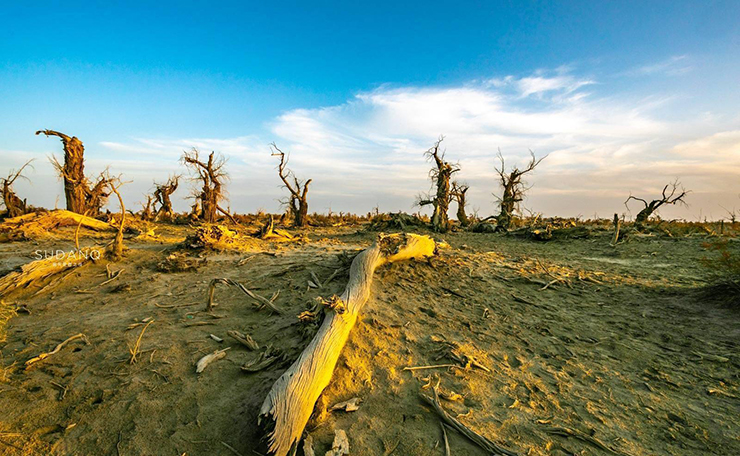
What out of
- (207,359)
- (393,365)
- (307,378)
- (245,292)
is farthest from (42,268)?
(393,365)

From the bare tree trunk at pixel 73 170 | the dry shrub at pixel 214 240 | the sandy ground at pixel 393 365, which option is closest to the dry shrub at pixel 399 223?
the dry shrub at pixel 214 240

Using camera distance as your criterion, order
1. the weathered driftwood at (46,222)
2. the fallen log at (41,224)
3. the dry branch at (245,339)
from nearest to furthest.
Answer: the dry branch at (245,339), the fallen log at (41,224), the weathered driftwood at (46,222)

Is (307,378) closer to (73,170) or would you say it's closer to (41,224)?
(41,224)

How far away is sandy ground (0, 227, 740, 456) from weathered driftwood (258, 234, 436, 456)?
0.48 feet

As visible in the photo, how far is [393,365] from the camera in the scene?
3.45 meters

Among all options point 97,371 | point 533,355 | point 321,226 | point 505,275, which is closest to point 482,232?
point 321,226

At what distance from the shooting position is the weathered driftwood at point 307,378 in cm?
247

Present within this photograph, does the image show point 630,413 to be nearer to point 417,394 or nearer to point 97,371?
point 417,394

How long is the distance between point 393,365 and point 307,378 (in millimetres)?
933

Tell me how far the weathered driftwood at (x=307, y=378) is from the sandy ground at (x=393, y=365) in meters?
0.15

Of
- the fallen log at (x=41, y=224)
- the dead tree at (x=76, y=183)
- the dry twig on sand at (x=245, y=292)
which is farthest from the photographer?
the dead tree at (x=76, y=183)

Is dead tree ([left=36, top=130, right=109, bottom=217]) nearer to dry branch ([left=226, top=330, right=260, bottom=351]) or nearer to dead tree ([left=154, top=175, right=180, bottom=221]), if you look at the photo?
dead tree ([left=154, top=175, right=180, bottom=221])

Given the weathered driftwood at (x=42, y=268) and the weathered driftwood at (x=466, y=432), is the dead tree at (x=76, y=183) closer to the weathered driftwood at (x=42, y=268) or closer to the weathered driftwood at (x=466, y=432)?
the weathered driftwood at (x=42, y=268)

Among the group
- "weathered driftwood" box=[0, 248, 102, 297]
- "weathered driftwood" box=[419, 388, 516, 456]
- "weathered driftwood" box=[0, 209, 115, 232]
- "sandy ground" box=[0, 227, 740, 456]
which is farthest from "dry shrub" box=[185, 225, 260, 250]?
"weathered driftwood" box=[419, 388, 516, 456]
